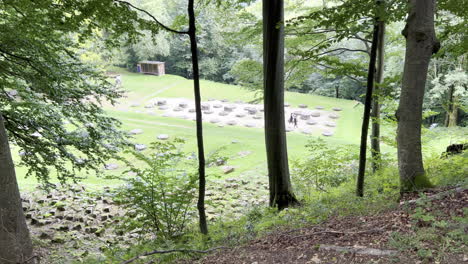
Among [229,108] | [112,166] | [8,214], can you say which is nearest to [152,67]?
[229,108]

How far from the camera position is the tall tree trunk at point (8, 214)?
3146 millimetres

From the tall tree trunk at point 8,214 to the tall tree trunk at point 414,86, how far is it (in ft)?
14.7

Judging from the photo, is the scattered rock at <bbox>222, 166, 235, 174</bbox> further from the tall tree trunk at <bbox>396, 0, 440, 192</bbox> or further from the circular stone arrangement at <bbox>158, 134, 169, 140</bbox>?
the tall tree trunk at <bbox>396, 0, 440, 192</bbox>

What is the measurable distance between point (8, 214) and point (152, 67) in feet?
120

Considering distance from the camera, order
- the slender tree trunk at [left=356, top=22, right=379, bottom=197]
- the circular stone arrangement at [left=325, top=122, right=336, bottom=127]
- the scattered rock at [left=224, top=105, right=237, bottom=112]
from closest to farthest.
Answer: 1. the slender tree trunk at [left=356, top=22, right=379, bottom=197]
2. the circular stone arrangement at [left=325, top=122, right=336, bottom=127]
3. the scattered rock at [left=224, top=105, right=237, bottom=112]

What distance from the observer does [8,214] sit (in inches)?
126

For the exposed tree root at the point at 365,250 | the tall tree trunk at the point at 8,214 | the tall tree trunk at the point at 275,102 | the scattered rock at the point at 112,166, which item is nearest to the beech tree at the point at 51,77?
the tall tree trunk at the point at 8,214

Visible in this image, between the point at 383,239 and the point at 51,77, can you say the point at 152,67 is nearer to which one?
the point at 51,77

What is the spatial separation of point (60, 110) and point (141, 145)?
10420 mm

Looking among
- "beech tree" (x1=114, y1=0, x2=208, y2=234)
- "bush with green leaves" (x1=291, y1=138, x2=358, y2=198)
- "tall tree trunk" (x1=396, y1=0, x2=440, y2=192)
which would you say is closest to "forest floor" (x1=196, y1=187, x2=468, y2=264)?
"tall tree trunk" (x1=396, y1=0, x2=440, y2=192)

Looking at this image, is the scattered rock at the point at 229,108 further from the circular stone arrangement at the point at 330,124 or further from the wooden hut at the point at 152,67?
the wooden hut at the point at 152,67

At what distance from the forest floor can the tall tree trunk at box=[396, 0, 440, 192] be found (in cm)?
33

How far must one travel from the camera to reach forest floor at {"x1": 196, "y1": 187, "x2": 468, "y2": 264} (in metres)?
2.50

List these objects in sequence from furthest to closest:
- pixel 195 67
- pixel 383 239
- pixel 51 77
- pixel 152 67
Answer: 1. pixel 152 67
2. pixel 51 77
3. pixel 195 67
4. pixel 383 239
